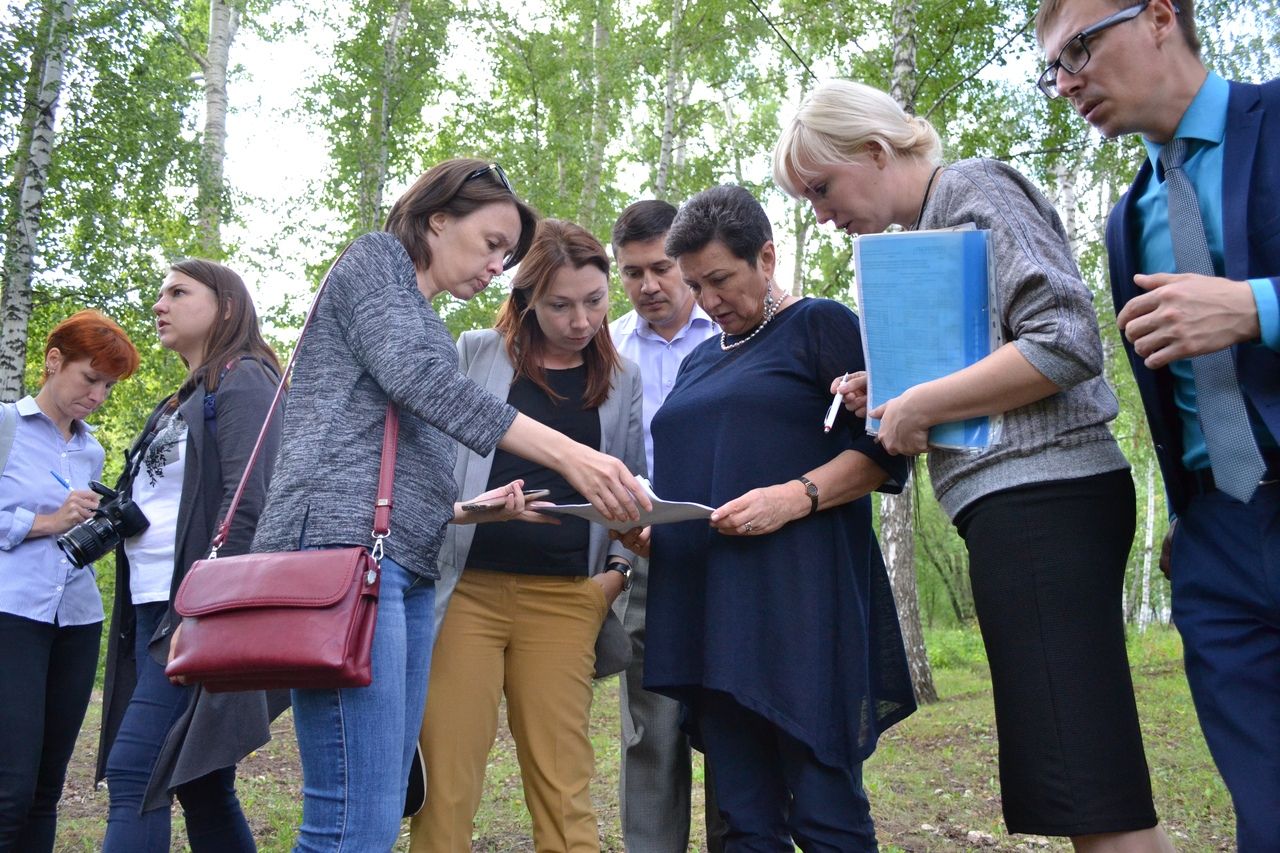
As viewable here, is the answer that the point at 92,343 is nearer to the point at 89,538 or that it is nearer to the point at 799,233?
the point at 89,538

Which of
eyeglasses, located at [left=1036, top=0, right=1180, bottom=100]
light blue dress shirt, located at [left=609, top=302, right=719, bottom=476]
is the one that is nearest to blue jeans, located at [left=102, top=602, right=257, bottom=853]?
light blue dress shirt, located at [left=609, top=302, right=719, bottom=476]

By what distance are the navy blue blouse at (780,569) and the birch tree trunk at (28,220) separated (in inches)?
295

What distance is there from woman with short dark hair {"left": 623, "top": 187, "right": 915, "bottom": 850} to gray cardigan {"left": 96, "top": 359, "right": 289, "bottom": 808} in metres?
1.25

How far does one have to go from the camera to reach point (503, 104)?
15.9 meters

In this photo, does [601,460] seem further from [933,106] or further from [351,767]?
[933,106]

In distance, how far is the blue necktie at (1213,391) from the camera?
1.95m

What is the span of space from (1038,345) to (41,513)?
373 centimetres

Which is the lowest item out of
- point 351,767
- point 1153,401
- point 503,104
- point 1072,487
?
point 351,767

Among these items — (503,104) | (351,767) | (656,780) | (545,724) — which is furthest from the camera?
(503,104)

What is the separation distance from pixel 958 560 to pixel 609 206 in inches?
694

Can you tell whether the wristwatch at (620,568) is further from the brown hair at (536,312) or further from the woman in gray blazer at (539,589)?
the brown hair at (536,312)

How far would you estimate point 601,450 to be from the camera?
363 centimetres

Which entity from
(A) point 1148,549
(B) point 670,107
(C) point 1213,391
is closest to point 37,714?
(C) point 1213,391

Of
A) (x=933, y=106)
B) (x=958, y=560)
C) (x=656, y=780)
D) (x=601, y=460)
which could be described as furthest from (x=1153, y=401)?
(x=958, y=560)
